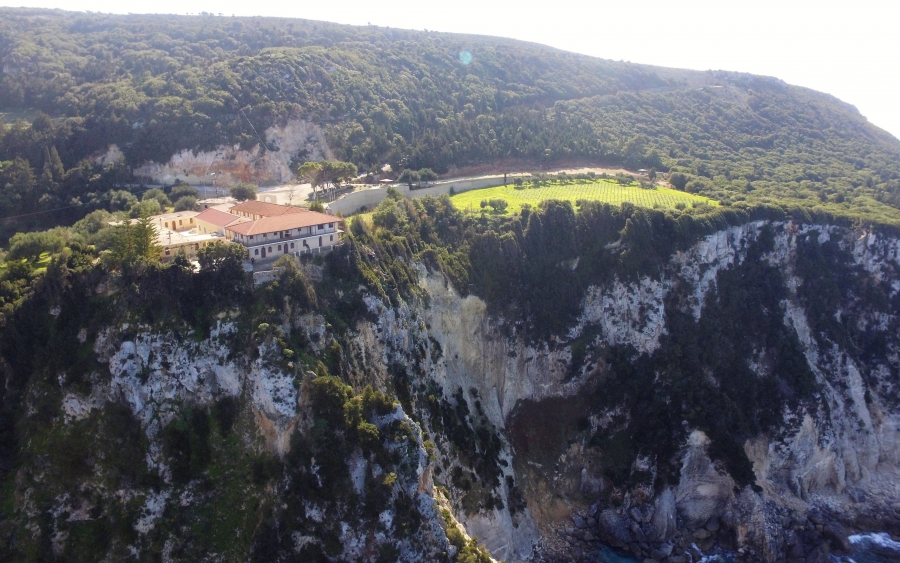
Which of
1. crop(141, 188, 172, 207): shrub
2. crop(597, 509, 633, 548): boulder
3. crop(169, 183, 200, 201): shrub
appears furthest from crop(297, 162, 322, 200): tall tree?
crop(597, 509, 633, 548): boulder

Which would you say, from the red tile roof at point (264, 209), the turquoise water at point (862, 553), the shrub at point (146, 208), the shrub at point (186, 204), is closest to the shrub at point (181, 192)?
Answer: the shrub at point (186, 204)

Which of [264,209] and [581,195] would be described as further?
[581,195]

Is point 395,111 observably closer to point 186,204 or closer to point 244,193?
point 244,193

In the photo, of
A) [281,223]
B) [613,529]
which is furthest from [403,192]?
[613,529]

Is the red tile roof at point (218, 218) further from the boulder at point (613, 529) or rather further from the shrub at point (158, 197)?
the boulder at point (613, 529)

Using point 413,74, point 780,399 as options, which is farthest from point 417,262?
point 413,74
